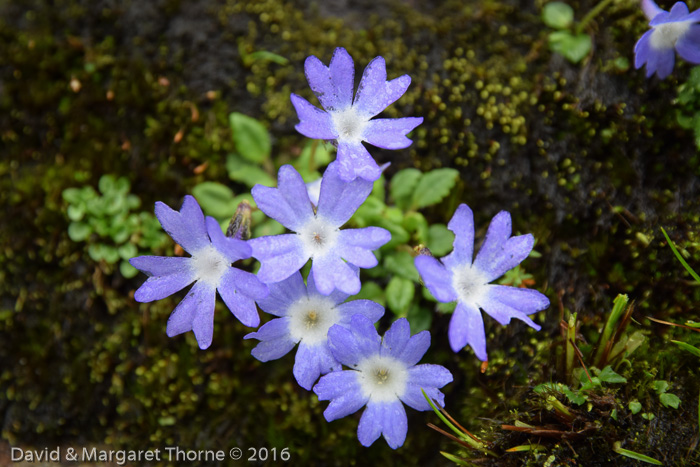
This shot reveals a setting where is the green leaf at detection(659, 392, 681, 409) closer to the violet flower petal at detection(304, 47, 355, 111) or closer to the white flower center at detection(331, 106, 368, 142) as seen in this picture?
the white flower center at detection(331, 106, 368, 142)

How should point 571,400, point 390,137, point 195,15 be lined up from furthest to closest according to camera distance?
point 195,15 < point 571,400 < point 390,137

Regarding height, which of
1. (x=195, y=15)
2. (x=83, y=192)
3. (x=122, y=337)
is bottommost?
(x=122, y=337)

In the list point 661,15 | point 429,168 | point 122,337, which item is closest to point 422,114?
point 429,168

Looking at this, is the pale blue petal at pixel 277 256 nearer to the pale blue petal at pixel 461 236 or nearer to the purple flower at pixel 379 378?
the purple flower at pixel 379 378

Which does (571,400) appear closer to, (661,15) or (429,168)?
(429,168)

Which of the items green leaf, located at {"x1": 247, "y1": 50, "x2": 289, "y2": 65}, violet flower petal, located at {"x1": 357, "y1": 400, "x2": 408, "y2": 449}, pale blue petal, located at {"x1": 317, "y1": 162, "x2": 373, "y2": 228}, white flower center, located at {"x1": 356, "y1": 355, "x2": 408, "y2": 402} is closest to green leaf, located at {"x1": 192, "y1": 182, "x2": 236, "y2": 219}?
→ green leaf, located at {"x1": 247, "y1": 50, "x2": 289, "y2": 65}

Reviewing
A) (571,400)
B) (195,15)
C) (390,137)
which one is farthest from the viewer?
(195,15)

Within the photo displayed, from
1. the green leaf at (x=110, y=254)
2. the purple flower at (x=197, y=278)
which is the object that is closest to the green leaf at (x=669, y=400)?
the purple flower at (x=197, y=278)
